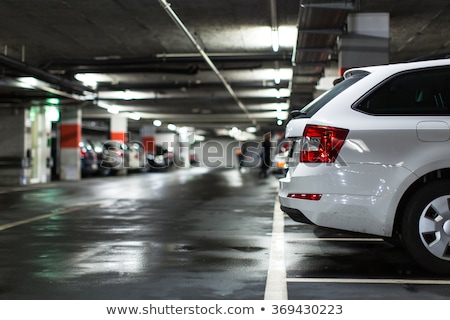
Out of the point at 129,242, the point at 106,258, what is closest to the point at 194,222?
the point at 129,242

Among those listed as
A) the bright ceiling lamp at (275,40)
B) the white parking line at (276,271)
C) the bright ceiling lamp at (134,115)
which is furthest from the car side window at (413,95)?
the bright ceiling lamp at (134,115)

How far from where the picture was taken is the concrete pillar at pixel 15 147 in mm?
20859

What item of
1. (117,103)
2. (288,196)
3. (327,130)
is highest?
(117,103)

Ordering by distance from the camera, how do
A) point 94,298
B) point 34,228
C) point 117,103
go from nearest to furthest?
point 94,298 → point 34,228 → point 117,103

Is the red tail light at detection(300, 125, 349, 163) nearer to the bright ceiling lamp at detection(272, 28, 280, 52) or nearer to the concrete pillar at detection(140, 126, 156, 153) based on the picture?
the bright ceiling lamp at detection(272, 28, 280, 52)

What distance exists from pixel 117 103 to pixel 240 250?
2218 cm

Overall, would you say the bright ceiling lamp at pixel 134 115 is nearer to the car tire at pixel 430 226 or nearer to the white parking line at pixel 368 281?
the white parking line at pixel 368 281

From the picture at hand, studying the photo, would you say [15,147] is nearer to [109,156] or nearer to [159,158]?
[109,156]

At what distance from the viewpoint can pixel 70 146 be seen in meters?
25.3

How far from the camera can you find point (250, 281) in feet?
16.4

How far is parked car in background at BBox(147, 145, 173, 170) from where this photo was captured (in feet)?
122

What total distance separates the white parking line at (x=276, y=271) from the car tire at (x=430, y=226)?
3.96 ft

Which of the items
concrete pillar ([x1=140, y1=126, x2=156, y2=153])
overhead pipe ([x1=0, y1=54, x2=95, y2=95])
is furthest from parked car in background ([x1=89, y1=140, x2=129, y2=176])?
concrete pillar ([x1=140, y1=126, x2=156, y2=153])

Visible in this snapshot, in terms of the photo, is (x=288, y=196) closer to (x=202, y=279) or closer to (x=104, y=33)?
(x=202, y=279)
